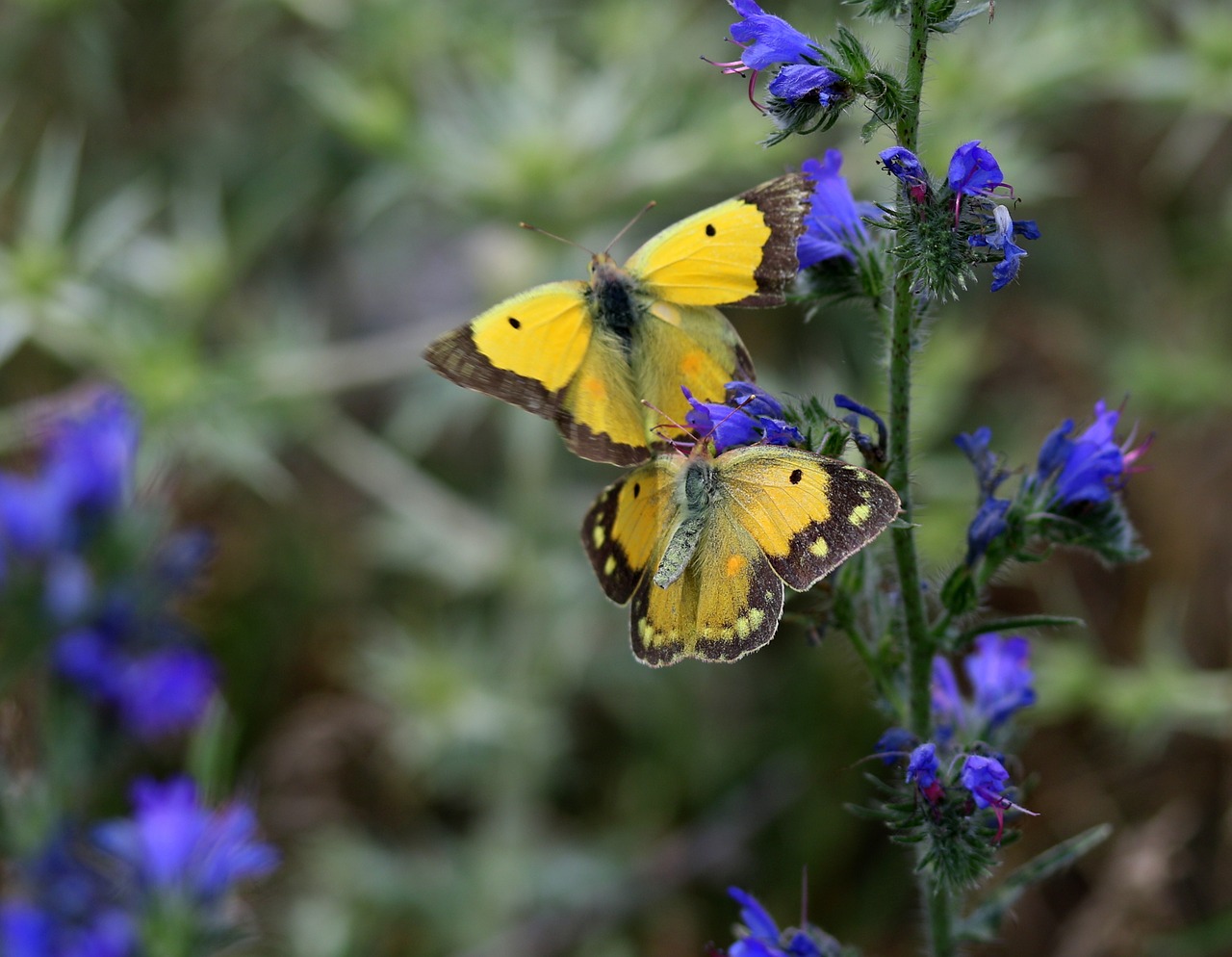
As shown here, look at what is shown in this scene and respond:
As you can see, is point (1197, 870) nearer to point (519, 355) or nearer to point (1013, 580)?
point (1013, 580)

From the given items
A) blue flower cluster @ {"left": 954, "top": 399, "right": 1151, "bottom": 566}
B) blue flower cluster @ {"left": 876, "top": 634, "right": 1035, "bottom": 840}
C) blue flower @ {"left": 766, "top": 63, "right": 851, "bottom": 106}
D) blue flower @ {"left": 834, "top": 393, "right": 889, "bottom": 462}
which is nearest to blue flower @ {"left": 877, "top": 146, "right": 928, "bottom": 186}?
blue flower @ {"left": 766, "top": 63, "right": 851, "bottom": 106}

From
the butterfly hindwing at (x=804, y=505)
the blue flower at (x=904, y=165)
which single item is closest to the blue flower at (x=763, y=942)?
the butterfly hindwing at (x=804, y=505)

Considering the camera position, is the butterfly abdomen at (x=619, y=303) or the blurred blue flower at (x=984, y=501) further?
the butterfly abdomen at (x=619, y=303)

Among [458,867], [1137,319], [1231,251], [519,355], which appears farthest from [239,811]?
[1137,319]

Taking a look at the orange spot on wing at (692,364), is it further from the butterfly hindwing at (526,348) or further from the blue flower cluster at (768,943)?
the blue flower cluster at (768,943)

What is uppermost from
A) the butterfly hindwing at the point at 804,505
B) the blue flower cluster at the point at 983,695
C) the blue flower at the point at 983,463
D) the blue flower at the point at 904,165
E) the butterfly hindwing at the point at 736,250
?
the butterfly hindwing at the point at 736,250

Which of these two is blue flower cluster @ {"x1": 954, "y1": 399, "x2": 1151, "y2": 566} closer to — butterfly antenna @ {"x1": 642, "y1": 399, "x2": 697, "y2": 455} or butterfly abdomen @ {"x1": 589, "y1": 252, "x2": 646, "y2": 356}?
butterfly antenna @ {"x1": 642, "y1": 399, "x2": 697, "y2": 455}

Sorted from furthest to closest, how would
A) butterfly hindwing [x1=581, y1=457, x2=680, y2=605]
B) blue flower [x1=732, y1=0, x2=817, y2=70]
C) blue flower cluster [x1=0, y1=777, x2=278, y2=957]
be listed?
1. blue flower cluster [x1=0, y1=777, x2=278, y2=957]
2. butterfly hindwing [x1=581, y1=457, x2=680, y2=605]
3. blue flower [x1=732, y1=0, x2=817, y2=70]
